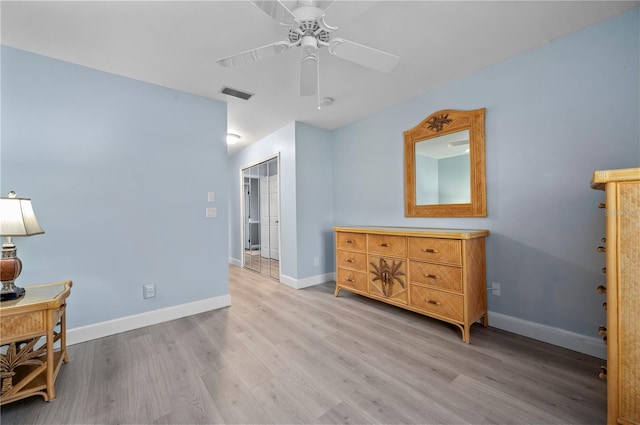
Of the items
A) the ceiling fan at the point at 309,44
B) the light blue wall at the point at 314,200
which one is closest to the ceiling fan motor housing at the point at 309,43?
the ceiling fan at the point at 309,44

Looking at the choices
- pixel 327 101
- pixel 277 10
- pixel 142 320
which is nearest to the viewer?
pixel 277 10

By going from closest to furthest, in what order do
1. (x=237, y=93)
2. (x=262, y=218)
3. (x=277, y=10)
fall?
1. (x=277, y=10)
2. (x=237, y=93)
3. (x=262, y=218)

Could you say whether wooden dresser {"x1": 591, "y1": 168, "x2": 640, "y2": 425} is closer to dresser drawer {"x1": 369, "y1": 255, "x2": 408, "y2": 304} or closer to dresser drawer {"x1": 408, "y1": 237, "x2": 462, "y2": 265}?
dresser drawer {"x1": 408, "y1": 237, "x2": 462, "y2": 265}

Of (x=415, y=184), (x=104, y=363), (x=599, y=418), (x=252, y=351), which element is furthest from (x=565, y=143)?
(x=104, y=363)

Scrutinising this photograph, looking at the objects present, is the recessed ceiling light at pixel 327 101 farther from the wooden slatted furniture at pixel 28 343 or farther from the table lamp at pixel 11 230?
the wooden slatted furniture at pixel 28 343

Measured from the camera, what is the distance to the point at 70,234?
2.21m

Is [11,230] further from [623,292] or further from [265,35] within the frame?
[623,292]

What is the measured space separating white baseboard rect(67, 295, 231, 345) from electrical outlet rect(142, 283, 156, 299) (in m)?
0.16

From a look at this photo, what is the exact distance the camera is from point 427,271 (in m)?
2.38

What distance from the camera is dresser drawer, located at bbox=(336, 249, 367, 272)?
118 inches

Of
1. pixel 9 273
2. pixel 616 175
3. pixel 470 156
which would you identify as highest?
pixel 470 156

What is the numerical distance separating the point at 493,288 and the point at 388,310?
3.34 feet

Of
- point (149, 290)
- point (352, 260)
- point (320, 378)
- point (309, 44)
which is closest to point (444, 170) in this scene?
point (352, 260)

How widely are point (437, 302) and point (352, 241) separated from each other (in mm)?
1135
